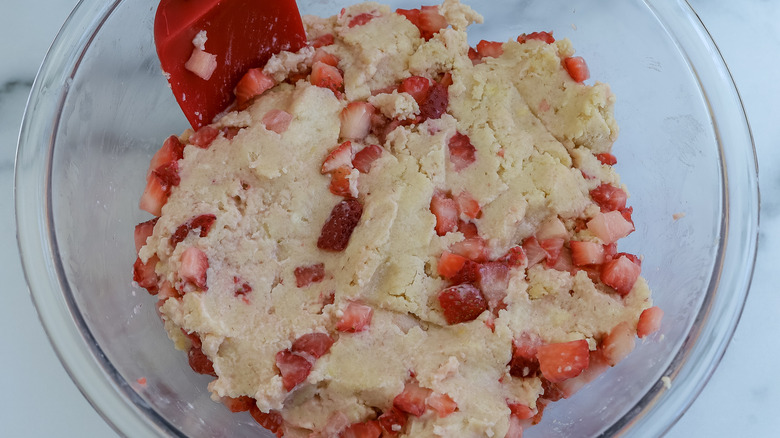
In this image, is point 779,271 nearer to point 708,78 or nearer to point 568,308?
point 708,78

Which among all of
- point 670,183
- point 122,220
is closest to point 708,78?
point 670,183

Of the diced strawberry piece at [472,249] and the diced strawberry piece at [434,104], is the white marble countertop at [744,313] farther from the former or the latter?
the diced strawberry piece at [434,104]

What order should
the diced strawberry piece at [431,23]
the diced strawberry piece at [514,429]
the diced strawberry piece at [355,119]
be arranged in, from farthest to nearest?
the diced strawberry piece at [431,23], the diced strawberry piece at [355,119], the diced strawberry piece at [514,429]

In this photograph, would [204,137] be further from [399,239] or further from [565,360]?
[565,360]

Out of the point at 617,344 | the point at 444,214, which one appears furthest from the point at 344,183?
the point at 617,344

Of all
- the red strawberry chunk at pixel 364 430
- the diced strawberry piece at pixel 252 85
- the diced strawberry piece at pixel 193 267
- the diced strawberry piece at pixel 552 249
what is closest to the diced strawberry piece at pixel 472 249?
the diced strawberry piece at pixel 552 249

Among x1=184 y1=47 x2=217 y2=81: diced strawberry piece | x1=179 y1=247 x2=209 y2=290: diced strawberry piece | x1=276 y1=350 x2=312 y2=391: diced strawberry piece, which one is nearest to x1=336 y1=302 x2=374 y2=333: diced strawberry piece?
x1=276 y1=350 x2=312 y2=391: diced strawberry piece

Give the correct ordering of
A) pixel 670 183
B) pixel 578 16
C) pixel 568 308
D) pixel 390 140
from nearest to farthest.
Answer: pixel 568 308, pixel 390 140, pixel 670 183, pixel 578 16
